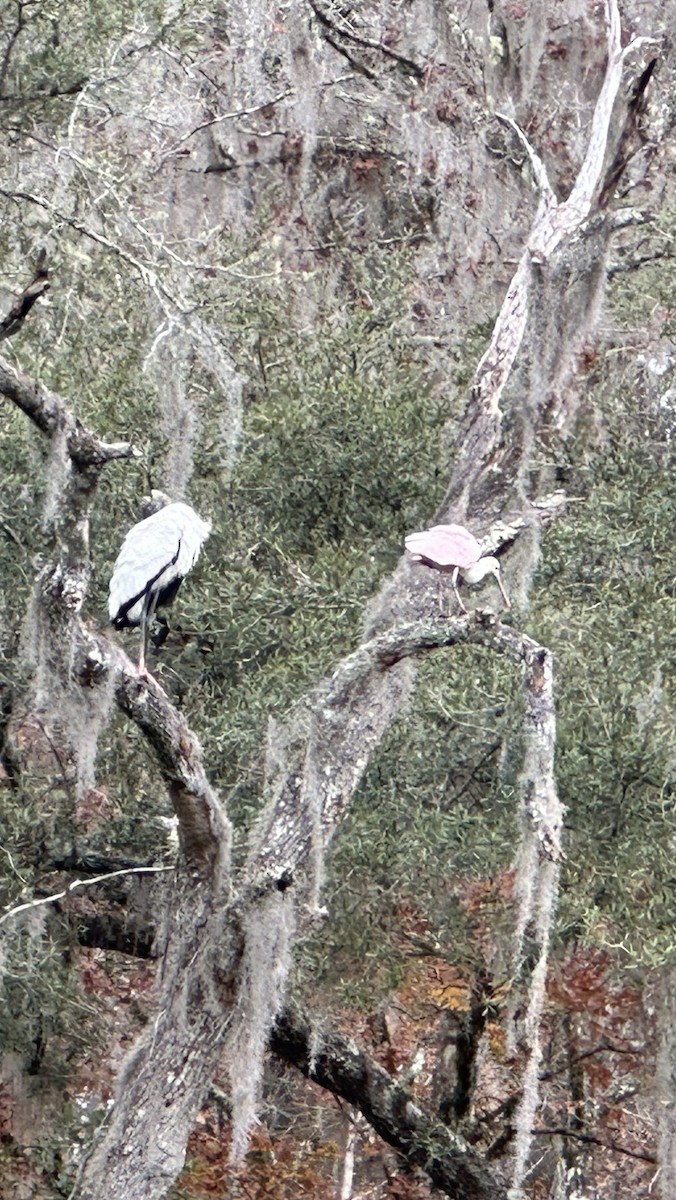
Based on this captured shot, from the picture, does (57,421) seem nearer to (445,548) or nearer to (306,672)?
(445,548)

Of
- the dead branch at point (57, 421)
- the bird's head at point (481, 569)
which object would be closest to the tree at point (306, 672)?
the dead branch at point (57, 421)

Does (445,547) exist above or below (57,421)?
below

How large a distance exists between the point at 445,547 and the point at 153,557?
992mm

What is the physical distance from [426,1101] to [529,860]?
18.8 ft

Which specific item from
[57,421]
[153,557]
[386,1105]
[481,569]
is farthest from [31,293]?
[386,1105]

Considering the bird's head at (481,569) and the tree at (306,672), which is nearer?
the tree at (306,672)

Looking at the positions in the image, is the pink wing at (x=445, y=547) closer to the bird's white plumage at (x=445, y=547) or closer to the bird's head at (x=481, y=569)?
the bird's white plumage at (x=445, y=547)

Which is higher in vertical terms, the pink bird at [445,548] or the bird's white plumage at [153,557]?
the pink bird at [445,548]

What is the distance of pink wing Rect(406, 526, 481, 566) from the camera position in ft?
17.3

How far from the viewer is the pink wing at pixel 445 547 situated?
526 cm

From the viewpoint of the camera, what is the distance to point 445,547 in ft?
17.4

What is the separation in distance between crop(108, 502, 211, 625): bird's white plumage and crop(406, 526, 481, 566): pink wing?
822 mm

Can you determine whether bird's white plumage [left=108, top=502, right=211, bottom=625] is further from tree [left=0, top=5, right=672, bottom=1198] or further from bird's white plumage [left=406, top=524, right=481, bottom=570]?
bird's white plumage [left=406, top=524, right=481, bottom=570]

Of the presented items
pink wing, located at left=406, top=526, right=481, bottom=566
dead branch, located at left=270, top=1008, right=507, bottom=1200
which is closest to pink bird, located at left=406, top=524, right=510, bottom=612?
pink wing, located at left=406, top=526, right=481, bottom=566
